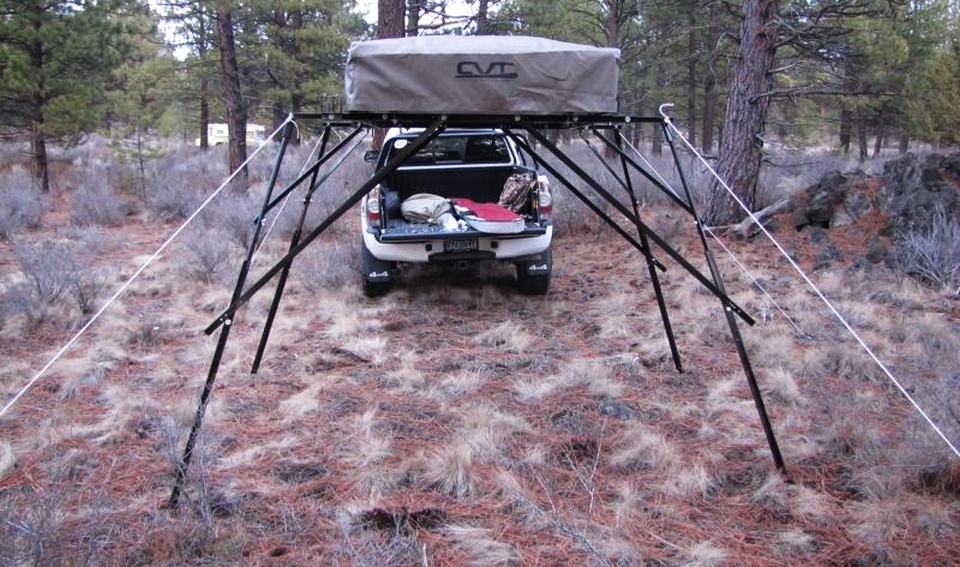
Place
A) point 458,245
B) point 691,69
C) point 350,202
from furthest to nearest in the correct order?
1. point 691,69
2. point 458,245
3. point 350,202


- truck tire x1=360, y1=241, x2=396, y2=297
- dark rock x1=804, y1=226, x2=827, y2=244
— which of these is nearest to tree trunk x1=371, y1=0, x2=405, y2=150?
truck tire x1=360, y1=241, x2=396, y2=297

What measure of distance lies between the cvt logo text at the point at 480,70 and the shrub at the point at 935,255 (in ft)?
17.8

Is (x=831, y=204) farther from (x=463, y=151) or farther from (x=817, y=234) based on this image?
(x=463, y=151)

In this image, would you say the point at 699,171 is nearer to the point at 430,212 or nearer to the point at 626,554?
the point at 430,212

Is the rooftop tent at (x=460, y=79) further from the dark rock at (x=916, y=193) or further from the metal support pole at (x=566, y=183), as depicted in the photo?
the dark rock at (x=916, y=193)

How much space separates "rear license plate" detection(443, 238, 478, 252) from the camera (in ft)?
21.4

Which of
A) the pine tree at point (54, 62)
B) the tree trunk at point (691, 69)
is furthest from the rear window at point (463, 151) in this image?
the tree trunk at point (691, 69)

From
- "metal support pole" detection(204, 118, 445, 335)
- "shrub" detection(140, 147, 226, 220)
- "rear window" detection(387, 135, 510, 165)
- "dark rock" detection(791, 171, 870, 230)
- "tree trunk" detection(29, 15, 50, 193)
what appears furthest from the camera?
"tree trunk" detection(29, 15, 50, 193)

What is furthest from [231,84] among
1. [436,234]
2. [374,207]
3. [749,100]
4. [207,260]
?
[749,100]

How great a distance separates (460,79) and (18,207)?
10.4 meters

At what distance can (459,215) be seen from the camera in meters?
6.92

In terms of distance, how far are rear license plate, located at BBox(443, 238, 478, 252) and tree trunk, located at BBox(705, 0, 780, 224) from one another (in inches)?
165

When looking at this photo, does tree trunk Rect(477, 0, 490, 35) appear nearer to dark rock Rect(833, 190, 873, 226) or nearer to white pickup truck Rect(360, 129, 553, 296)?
white pickup truck Rect(360, 129, 553, 296)

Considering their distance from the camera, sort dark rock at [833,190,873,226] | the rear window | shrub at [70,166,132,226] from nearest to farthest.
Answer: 1. the rear window
2. dark rock at [833,190,873,226]
3. shrub at [70,166,132,226]
